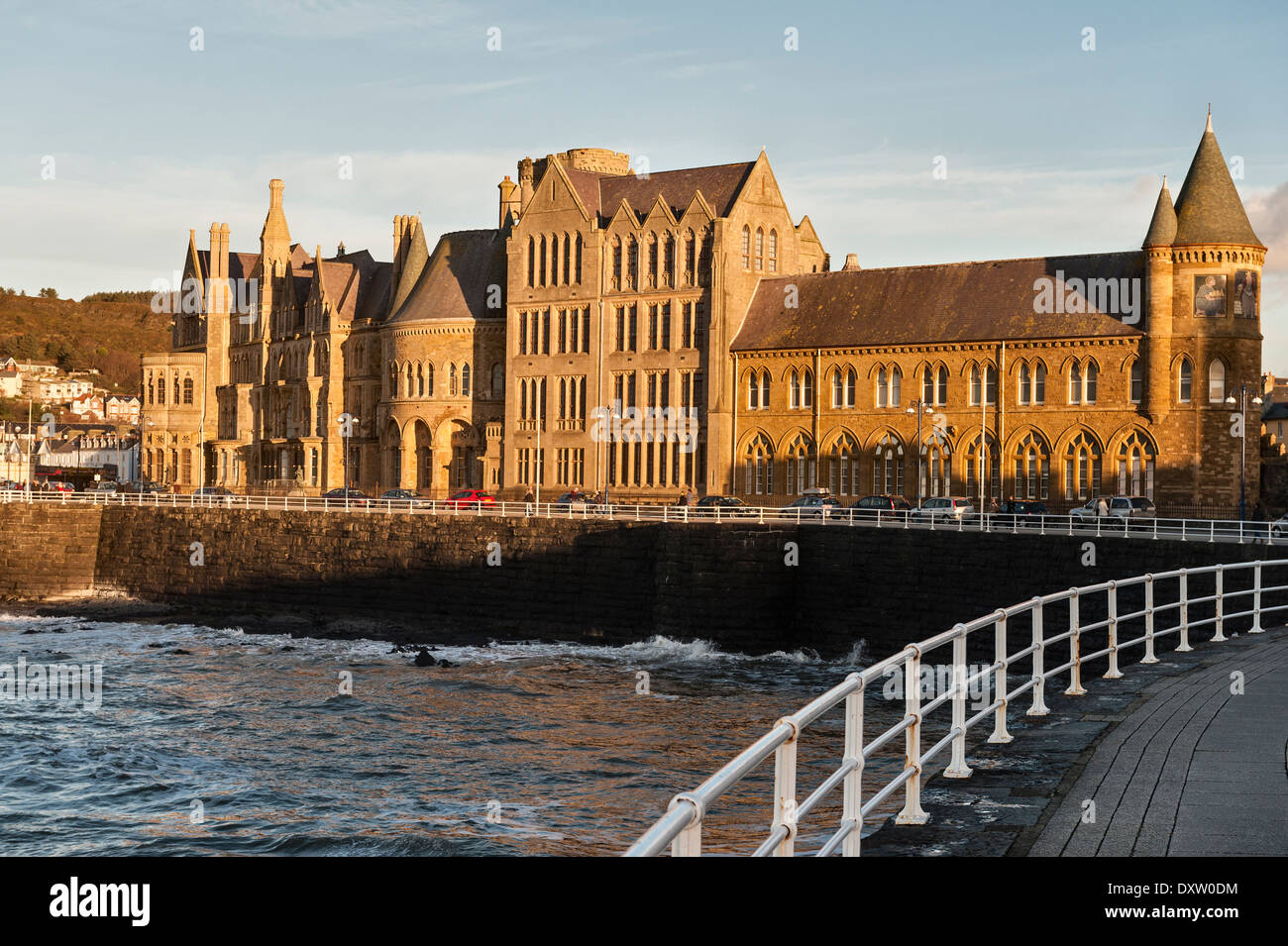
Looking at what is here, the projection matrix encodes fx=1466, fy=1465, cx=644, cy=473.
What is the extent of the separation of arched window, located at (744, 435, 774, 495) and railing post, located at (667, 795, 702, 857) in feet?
225

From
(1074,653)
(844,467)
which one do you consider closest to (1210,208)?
(844,467)

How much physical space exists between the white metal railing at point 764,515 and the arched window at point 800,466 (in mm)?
13147

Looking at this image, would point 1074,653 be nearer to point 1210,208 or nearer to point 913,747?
point 913,747

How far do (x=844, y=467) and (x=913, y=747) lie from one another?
62081mm

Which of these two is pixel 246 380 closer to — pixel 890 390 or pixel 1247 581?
pixel 890 390

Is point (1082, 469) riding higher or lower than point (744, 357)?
lower

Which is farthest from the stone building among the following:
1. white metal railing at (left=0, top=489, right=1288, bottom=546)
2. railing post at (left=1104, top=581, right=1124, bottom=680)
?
railing post at (left=1104, top=581, right=1124, bottom=680)

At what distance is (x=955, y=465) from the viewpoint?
223 feet

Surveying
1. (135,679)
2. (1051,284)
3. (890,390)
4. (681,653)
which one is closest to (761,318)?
(890,390)

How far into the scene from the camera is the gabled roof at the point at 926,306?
6631cm
